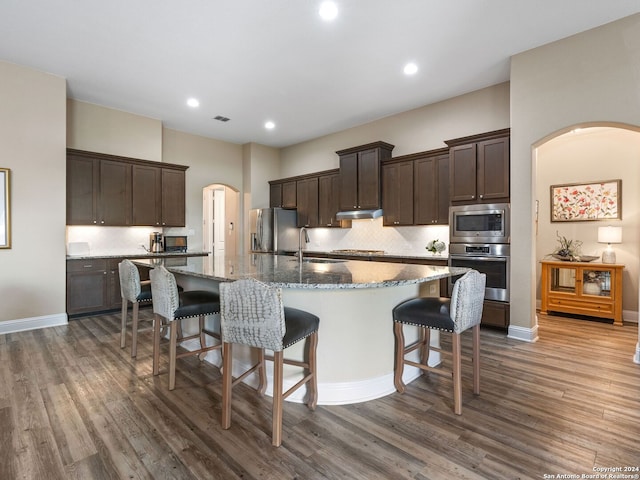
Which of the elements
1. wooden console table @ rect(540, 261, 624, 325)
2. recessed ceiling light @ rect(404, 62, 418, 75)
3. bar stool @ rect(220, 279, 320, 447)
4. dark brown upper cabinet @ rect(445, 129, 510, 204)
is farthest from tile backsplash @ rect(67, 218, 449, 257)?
bar stool @ rect(220, 279, 320, 447)

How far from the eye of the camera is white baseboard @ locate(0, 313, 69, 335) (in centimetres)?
405

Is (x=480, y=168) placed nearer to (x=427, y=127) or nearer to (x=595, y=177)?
(x=427, y=127)

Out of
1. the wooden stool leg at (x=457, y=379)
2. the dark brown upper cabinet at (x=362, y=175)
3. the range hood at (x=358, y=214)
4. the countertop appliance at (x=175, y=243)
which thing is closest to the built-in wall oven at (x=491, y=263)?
the range hood at (x=358, y=214)

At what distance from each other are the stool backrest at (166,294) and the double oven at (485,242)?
3227mm

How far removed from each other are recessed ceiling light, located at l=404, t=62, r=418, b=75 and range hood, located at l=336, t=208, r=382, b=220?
2060 mm

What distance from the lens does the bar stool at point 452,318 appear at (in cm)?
220

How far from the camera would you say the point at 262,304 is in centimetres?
187

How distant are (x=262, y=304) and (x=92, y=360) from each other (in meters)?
2.34

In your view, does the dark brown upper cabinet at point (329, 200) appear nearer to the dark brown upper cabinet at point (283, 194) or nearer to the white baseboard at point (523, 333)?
the dark brown upper cabinet at point (283, 194)

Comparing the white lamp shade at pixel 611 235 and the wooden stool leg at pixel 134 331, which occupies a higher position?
the white lamp shade at pixel 611 235

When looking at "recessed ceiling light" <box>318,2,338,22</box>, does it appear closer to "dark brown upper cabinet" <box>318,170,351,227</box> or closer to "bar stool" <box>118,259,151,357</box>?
"bar stool" <box>118,259,151,357</box>

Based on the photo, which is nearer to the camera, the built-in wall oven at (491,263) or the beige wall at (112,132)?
the built-in wall oven at (491,263)

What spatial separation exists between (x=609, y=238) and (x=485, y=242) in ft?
6.67

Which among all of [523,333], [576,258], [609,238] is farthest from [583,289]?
[523,333]
